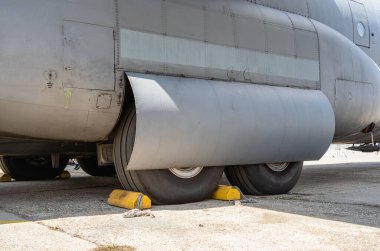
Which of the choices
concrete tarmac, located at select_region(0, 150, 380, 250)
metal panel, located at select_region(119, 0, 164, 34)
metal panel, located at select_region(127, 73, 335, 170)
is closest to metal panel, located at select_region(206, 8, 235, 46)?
metal panel, located at select_region(127, 73, 335, 170)

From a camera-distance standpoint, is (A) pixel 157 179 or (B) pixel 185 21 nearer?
(A) pixel 157 179

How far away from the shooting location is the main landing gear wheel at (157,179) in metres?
5.74

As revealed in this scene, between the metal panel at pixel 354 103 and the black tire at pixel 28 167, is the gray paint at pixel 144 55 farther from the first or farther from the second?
the black tire at pixel 28 167

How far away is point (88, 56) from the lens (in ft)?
17.9

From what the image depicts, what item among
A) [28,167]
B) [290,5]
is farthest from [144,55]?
[28,167]

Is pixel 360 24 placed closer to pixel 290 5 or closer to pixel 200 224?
pixel 290 5

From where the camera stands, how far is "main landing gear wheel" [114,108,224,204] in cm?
Answer: 574

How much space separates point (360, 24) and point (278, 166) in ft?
12.8

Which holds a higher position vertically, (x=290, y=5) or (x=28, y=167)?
(x=290, y=5)

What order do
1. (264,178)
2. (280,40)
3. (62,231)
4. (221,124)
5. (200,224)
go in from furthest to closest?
(280,40), (264,178), (221,124), (200,224), (62,231)

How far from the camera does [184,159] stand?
5.79m

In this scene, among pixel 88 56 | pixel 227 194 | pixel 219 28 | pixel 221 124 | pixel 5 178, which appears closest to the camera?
pixel 88 56

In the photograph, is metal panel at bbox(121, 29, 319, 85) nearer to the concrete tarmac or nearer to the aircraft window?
the concrete tarmac

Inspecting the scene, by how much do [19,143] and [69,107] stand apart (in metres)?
1.94
